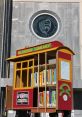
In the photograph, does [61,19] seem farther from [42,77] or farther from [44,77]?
[44,77]

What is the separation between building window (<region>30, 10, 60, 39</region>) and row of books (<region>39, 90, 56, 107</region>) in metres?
8.04

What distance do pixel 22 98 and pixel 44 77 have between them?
117 cm

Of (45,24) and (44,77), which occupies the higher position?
(45,24)

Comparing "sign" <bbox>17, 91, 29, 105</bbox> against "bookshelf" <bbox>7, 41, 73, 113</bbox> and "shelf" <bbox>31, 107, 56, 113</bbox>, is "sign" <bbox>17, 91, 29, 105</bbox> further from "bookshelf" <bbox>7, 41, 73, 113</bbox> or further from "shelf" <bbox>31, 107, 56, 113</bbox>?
"shelf" <bbox>31, 107, 56, 113</bbox>

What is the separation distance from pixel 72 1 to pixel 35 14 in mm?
2144

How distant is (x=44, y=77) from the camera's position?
13.5m

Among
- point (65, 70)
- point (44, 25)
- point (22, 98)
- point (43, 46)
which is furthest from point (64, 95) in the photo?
point (44, 25)

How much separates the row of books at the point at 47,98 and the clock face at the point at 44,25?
26.4ft

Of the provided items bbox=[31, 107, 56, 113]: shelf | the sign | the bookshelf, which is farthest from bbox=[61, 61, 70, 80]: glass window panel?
the sign

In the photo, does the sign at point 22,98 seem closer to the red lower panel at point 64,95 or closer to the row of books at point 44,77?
the row of books at point 44,77

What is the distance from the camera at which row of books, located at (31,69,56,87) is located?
13256 millimetres

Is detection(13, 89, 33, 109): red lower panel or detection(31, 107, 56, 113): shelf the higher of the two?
detection(13, 89, 33, 109): red lower panel

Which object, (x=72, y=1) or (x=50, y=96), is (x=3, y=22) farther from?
(x=50, y=96)

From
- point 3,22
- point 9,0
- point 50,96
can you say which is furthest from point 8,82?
point 50,96
